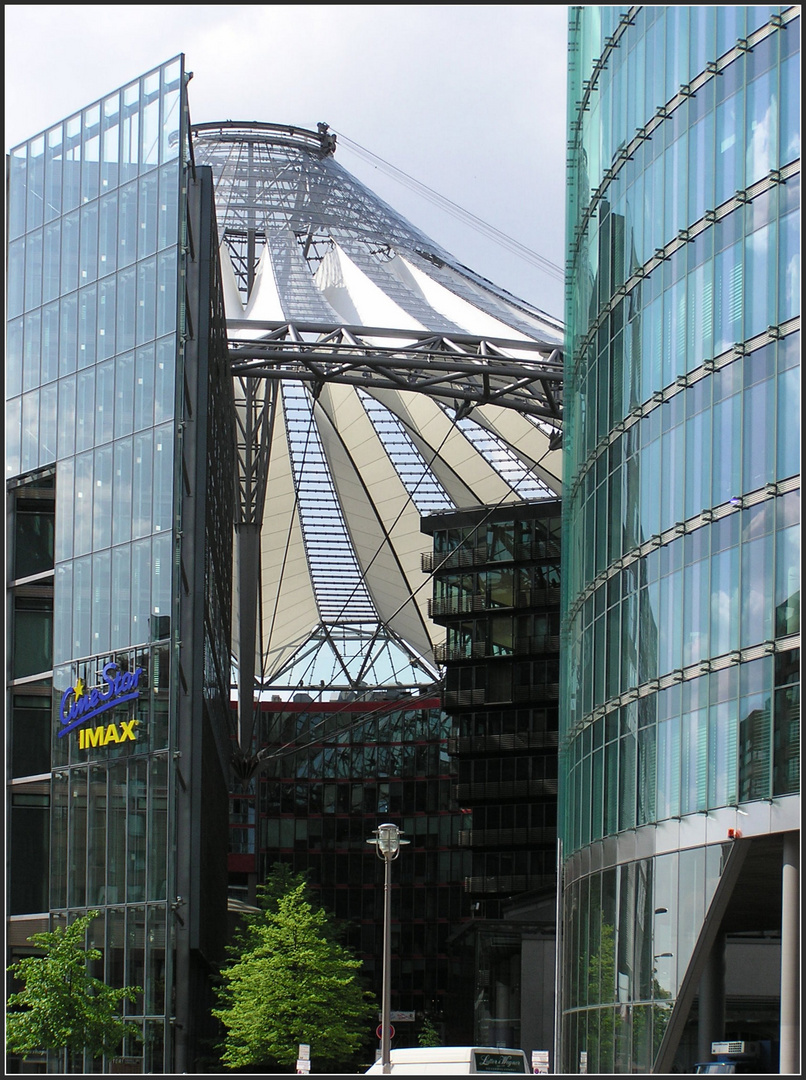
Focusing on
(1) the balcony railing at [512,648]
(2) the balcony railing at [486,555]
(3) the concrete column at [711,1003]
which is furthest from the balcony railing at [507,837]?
(3) the concrete column at [711,1003]

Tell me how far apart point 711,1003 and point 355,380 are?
101 feet

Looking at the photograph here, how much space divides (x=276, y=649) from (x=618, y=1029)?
247 ft

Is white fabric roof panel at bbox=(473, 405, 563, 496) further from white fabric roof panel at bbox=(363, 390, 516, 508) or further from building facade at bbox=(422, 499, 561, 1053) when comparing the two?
building facade at bbox=(422, 499, 561, 1053)

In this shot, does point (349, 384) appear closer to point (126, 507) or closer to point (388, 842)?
point (126, 507)

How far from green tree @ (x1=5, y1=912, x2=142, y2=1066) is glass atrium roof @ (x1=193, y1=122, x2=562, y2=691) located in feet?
75.8

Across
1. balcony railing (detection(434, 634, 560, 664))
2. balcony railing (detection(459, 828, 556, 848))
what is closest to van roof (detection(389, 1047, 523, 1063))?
balcony railing (detection(459, 828, 556, 848))

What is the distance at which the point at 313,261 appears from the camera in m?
67.5

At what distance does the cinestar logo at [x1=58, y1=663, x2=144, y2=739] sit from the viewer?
4294 cm

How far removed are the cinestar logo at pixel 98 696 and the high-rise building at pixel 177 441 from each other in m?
0.08

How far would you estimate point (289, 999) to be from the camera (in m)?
50.7

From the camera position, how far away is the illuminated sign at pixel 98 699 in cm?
4291

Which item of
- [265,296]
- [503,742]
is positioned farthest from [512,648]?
[265,296]

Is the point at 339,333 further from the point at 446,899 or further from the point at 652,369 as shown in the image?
the point at 446,899

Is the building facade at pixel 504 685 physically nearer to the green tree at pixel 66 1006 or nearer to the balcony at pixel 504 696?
the balcony at pixel 504 696
